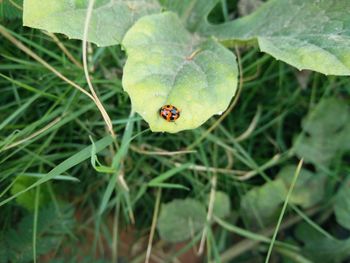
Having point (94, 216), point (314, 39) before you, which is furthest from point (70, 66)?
point (314, 39)

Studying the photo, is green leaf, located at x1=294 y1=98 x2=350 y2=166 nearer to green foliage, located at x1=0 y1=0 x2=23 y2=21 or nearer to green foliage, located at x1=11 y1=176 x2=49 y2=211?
green foliage, located at x1=11 y1=176 x2=49 y2=211

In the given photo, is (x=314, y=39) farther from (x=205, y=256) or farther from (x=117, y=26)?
(x=205, y=256)

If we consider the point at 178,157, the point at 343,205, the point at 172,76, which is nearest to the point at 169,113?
the point at 172,76

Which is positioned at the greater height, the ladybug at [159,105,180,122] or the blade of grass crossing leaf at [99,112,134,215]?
the ladybug at [159,105,180,122]

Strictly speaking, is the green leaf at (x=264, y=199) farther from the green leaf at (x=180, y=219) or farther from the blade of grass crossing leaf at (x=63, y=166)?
the blade of grass crossing leaf at (x=63, y=166)

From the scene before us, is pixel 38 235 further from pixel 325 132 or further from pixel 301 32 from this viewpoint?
pixel 325 132

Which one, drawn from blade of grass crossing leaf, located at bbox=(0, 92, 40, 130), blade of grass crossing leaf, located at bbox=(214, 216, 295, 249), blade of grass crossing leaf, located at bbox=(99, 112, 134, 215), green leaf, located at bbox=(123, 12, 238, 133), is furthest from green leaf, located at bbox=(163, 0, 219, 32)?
blade of grass crossing leaf, located at bbox=(214, 216, 295, 249)

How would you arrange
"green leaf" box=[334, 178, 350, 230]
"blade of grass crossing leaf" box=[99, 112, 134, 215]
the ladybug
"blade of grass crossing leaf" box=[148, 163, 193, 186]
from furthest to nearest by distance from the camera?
"green leaf" box=[334, 178, 350, 230] → "blade of grass crossing leaf" box=[148, 163, 193, 186] → "blade of grass crossing leaf" box=[99, 112, 134, 215] → the ladybug
